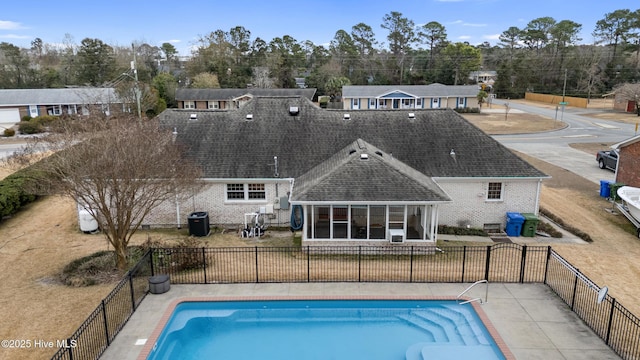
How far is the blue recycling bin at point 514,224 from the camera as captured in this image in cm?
2152

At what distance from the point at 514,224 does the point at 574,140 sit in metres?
34.7

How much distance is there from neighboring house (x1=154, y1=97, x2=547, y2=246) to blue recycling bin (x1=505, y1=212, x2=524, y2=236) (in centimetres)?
63

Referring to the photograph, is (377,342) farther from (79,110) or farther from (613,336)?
(79,110)

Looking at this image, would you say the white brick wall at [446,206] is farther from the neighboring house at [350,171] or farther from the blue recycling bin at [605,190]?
the blue recycling bin at [605,190]

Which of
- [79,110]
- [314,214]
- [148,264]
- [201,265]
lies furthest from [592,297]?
[79,110]

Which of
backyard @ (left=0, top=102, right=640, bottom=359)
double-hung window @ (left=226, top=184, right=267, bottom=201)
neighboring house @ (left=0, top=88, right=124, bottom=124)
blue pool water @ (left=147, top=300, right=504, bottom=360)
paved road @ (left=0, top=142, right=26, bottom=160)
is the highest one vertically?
neighboring house @ (left=0, top=88, right=124, bottom=124)

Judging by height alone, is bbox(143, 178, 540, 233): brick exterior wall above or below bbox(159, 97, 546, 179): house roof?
below

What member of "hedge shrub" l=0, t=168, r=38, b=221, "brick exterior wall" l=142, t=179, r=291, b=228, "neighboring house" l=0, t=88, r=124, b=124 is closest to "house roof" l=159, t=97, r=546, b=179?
"brick exterior wall" l=142, t=179, r=291, b=228

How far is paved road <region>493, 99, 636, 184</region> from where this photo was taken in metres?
36.8

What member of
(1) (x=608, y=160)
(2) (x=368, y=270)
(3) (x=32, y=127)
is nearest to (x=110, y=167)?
(2) (x=368, y=270)

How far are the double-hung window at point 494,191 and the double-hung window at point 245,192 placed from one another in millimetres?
11041

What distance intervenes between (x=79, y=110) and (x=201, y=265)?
54494 mm

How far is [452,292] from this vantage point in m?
15.6

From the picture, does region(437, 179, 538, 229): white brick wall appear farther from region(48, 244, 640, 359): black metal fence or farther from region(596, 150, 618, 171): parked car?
region(596, 150, 618, 171): parked car
